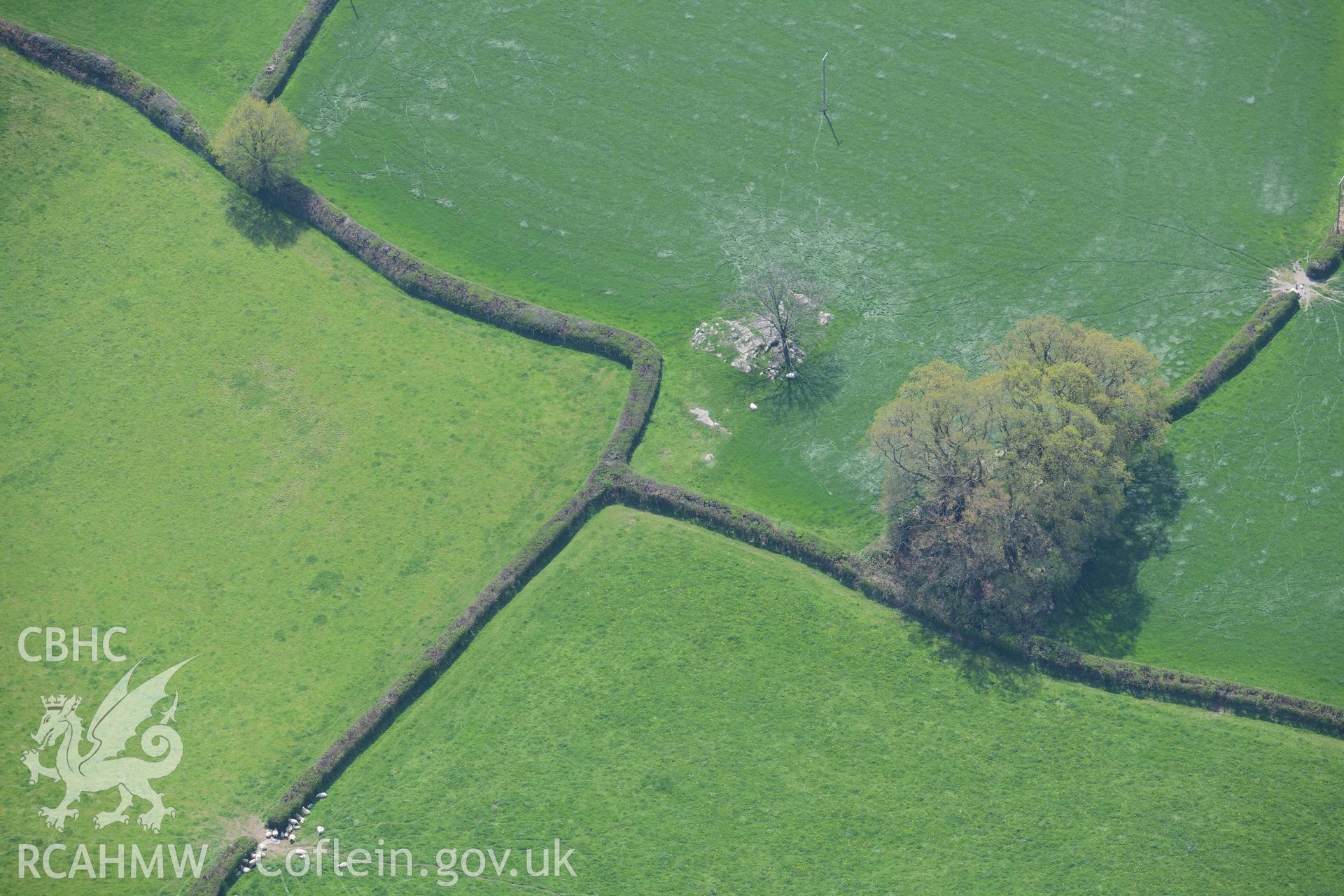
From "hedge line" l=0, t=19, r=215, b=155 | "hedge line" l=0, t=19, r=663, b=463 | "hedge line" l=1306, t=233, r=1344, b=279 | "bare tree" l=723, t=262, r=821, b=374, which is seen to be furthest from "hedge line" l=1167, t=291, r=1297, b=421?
"hedge line" l=0, t=19, r=215, b=155

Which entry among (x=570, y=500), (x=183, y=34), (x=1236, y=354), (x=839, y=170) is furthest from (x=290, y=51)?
(x=1236, y=354)

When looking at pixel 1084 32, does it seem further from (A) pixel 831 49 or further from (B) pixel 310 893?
(B) pixel 310 893

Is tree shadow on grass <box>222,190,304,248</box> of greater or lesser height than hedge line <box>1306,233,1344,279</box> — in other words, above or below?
below

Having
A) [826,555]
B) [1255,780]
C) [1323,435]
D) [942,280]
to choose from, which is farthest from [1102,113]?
[1255,780]

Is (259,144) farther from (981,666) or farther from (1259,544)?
(1259,544)

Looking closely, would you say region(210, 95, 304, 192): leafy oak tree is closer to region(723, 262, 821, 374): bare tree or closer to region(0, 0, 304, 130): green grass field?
region(0, 0, 304, 130): green grass field

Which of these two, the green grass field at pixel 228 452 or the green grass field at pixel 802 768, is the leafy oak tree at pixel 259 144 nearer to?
the green grass field at pixel 228 452
